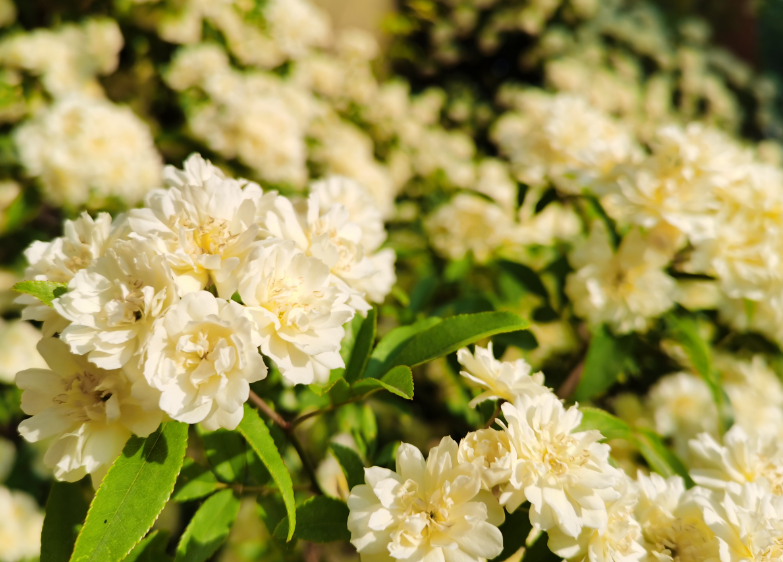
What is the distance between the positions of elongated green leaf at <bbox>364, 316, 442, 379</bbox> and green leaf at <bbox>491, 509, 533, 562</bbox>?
0.26m

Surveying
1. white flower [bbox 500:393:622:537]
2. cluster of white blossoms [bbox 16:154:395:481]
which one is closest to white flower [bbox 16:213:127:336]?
cluster of white blossoms [bbox 16:154:395:481]

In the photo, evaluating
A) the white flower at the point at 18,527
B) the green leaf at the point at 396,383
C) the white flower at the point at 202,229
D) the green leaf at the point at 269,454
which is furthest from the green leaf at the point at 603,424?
the white flower at the point at 18,527

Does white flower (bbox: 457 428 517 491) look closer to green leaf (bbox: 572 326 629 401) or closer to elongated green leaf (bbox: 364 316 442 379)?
elongated green leaf (bbox: 364 316 442 379)

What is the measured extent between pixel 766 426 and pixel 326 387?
115 cm

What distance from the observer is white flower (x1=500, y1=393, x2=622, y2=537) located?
0.57m

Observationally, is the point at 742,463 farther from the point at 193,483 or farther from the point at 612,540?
the point at 193,483

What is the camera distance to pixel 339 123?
7.98 feet

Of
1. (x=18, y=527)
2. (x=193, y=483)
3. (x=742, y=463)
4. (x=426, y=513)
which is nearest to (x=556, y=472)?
(x=426, y=513)

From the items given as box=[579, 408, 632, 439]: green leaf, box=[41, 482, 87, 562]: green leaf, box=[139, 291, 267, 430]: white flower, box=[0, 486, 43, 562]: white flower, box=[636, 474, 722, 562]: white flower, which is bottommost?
box=[0, 486, 43, 562]: white flower

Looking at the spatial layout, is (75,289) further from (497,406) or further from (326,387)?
(497,406)

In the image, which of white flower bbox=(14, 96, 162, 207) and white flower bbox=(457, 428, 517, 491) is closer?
white flower bbox=(457, 428, 517, 491)

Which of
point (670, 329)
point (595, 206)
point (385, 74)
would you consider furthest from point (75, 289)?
point (385, 74)

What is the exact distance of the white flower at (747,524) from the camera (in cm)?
61

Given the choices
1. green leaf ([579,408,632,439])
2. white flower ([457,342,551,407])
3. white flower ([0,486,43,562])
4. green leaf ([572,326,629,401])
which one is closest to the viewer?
white flower ([457,342,551,407])
